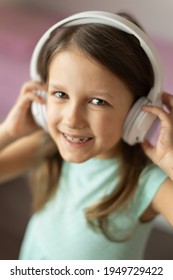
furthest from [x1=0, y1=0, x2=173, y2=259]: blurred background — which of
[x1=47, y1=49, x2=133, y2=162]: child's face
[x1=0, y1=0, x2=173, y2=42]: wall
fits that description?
[x1=47, y1=49, x2=133, y2=162]: child's face

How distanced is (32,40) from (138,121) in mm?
308

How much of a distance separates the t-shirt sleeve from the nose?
0.14 meters

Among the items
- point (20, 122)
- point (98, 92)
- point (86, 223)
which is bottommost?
point (86, 223)

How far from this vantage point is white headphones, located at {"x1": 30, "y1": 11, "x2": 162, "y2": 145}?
580 millimetres

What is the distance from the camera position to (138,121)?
25.3 inches

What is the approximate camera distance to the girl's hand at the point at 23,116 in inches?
28.2

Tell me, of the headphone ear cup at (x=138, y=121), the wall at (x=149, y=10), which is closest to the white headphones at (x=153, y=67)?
the headphone ear cup at (x=138, y=121)

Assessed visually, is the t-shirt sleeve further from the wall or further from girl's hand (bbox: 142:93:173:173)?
the wall

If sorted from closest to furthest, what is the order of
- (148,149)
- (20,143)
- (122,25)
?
(122,25)
(148,149)
(20,143)

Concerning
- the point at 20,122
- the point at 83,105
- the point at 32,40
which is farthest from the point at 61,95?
the point at 32,40

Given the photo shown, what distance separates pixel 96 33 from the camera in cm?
60

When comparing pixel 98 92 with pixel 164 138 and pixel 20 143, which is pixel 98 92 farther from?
pixel 20 143

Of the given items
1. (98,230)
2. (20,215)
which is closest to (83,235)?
(98,230)
